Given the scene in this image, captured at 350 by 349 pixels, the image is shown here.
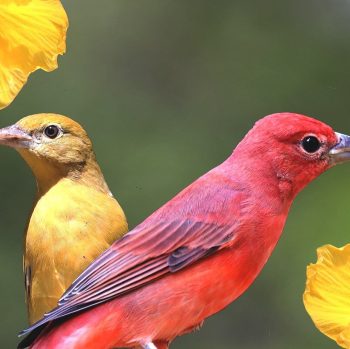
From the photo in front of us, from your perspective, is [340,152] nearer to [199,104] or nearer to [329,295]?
[329,295]

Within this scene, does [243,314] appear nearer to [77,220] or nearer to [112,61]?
[112,61]

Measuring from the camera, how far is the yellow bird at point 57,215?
1594mm

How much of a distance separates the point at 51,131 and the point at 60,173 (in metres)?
0.07

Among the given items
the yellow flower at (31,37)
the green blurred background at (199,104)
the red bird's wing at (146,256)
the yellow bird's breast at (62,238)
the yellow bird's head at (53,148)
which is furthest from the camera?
the green blurred background at (199,104)

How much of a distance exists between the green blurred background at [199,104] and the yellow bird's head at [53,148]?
99cm

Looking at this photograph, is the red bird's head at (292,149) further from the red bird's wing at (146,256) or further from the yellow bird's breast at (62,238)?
the yellow bird's breast at (62,238)

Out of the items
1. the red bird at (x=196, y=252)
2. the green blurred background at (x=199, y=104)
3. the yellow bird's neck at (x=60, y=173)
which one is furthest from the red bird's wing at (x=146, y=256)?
the green blurred background at (x=199, y=104)

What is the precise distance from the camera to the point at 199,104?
4.18 metres

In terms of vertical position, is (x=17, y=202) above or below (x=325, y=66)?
below

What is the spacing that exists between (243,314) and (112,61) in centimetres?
126

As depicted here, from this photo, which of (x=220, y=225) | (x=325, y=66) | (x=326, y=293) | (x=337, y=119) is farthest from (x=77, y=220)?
(x=325, y=66)

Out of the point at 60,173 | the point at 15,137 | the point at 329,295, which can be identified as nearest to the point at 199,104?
the point at 60,173

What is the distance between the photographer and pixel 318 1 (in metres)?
4.28

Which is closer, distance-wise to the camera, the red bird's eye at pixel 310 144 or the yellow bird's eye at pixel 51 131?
the red bird's eye at pixel 310 144
